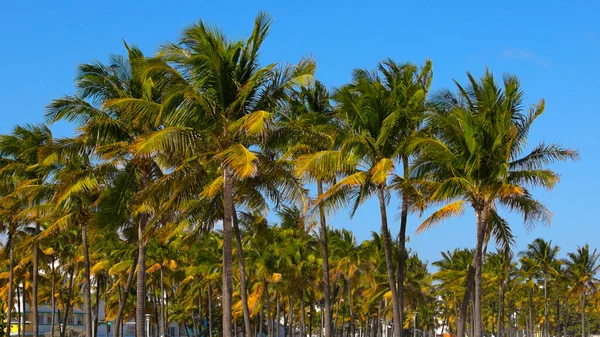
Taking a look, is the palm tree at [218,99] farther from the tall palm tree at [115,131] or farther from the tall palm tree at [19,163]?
the tall palm tree at [19,163]

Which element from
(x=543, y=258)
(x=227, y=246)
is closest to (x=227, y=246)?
(x=227, y=246)

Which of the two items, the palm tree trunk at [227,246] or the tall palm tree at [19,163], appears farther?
the tall palm tree at [19,163]

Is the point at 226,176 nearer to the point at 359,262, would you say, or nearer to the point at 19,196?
the point at 19,196

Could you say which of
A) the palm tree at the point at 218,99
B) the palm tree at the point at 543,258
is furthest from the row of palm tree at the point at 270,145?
the palm tree at the point at 543,258

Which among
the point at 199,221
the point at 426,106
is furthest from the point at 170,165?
the point at 426,106

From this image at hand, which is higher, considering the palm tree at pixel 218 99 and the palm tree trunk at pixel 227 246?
the palm tree at pixel 218 99

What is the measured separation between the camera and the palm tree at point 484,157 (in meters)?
27.7

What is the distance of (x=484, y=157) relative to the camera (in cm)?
2788

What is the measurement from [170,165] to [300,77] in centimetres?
707

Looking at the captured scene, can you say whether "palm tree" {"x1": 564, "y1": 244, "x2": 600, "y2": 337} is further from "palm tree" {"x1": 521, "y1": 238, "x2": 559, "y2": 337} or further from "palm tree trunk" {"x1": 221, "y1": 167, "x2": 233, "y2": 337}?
"palm tree trunk" {"x1": 221, "y1": 167, "x2": 233, "y2": 337}

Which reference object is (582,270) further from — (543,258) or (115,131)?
(115,131)

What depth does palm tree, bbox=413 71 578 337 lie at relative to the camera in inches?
1092

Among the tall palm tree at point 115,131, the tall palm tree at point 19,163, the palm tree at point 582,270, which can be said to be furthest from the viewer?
the palm tree at point 582,270

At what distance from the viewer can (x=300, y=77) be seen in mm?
24562
